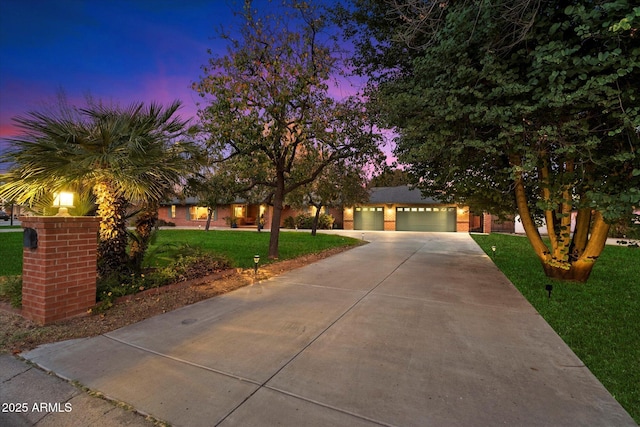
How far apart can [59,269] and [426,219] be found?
2429cm

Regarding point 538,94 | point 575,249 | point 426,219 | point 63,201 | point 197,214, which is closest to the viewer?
point 538,94

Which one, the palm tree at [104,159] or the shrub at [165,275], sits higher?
the palm tree at [104,159]

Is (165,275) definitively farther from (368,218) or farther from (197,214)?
(197,214)

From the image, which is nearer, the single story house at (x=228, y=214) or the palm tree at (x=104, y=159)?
the palm tree at (x=104, y=159)

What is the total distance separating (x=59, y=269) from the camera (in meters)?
3.74

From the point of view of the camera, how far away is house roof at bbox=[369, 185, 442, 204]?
2488cm

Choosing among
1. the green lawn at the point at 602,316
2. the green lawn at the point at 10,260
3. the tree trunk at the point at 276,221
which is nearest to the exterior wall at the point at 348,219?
the tree trunk at the point at 276,221

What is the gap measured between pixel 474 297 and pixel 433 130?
308 cm

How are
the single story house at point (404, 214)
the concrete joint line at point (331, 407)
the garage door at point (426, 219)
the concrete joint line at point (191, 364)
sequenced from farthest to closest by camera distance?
the garage door at point (426, 219) → the single story house at point (404, 214) → the concrete joint line at point (191, 364) → the concrete joint line at point (331, 407)

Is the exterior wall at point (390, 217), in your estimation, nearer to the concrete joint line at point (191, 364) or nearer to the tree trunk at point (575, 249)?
the tree trunk at point (575, 249)

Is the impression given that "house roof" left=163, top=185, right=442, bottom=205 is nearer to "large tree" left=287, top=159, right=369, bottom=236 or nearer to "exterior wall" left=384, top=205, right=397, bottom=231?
"exterior wall" left=384, top=205, right=397, bottom=231

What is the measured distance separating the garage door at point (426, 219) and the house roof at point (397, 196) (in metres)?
0.74

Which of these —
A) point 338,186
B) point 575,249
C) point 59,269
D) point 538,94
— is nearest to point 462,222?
point 338,186

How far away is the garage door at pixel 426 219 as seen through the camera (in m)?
24.2
